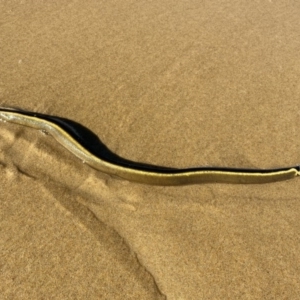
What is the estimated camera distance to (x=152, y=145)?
207 inches

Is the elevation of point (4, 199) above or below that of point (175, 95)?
above

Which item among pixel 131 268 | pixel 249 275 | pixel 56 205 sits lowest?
pixel 249 275

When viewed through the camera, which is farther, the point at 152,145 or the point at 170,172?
the point at 152,145

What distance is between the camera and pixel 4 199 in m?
4.54

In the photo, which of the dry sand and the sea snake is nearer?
the dry sand

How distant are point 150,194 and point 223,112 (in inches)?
73.1

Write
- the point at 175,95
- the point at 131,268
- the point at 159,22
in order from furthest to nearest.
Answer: the point at 159,22, the point at 175,95, the point at 131,268

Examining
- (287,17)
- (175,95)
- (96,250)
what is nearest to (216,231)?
(96,250)

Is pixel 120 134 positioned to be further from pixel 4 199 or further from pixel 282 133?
pixel 282 133

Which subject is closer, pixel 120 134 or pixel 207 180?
pixel 207 180

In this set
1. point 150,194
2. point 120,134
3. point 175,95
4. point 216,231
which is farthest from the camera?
point 175,95

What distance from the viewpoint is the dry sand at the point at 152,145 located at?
3992mm

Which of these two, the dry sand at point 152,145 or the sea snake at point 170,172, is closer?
the dry sand at point 152,145

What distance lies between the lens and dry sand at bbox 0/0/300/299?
3.99 m
